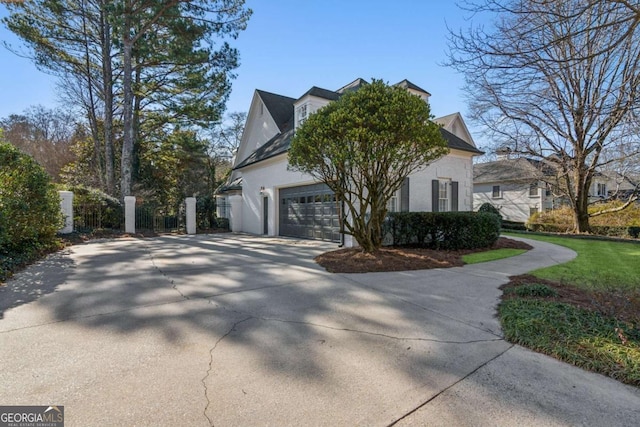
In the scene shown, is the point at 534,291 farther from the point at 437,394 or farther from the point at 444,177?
the point at 444,177

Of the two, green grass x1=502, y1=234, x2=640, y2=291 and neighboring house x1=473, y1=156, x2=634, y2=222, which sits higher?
neighboring house x1=473, y1=156, x2=634, y2=222

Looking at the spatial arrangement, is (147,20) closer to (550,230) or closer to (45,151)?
(45,151)

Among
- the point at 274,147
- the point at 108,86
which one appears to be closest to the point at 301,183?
the point at 274,147

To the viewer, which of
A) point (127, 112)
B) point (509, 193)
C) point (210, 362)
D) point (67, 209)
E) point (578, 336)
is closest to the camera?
point (210, 362)

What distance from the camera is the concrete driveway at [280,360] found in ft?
7.33

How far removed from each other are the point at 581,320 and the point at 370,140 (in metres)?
4.99

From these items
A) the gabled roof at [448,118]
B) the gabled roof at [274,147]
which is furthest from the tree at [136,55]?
the gabled roof at [448,118]

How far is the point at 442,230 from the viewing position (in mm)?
10344

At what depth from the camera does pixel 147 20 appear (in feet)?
51.6

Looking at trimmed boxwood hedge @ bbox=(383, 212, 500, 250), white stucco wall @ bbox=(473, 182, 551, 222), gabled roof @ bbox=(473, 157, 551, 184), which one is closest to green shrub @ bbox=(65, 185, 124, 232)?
trimmed boxwood hedge @ bbox=(383, 212, 500, 250)

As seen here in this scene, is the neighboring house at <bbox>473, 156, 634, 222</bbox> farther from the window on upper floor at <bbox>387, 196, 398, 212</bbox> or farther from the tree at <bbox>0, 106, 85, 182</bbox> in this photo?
the tree at <bbox>0, 106, 85, 182</bbox>

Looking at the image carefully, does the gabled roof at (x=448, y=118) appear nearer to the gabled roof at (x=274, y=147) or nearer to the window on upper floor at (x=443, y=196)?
the window on upper floor at (x=443, y=196)

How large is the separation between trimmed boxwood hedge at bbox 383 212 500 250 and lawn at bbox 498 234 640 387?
150 inches

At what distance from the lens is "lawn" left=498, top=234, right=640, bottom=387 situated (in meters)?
2.93
